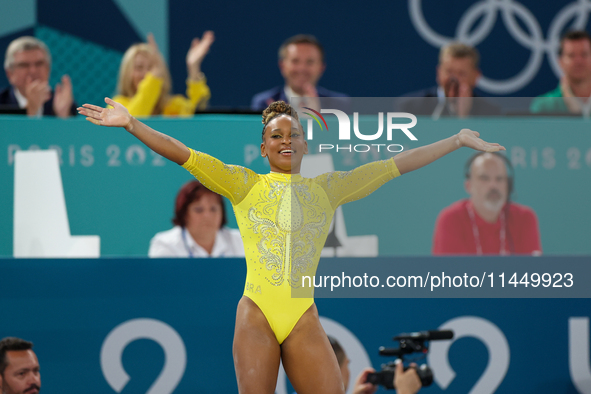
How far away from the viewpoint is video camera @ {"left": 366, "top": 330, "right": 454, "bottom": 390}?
4.43m

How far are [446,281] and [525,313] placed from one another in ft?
6.51

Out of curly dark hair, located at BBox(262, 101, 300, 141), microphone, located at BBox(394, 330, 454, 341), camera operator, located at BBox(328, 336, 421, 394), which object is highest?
curly dark hair, located at BBox(262, 101, 300, 141)

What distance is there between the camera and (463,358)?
509cm

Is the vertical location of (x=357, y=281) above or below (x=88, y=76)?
below

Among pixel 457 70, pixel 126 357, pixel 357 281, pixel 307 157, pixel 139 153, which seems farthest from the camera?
pixel 457 70

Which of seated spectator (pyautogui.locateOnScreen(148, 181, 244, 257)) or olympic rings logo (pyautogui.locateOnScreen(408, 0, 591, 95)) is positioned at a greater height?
olympic rings logo (pyautogui.locateOnScreen(408, 0, 591, 95))

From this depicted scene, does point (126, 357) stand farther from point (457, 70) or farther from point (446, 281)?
point (457, 70)

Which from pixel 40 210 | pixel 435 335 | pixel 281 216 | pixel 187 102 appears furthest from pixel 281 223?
pixel 187 102

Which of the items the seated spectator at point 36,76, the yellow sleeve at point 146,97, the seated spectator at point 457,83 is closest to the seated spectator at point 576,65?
the seated spectator at point 457,83

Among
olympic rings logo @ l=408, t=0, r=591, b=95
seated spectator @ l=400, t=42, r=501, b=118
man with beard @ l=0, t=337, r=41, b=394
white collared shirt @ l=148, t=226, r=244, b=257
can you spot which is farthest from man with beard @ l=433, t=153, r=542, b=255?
olympic rings logo @ l=408, t=0, r=591, b=95

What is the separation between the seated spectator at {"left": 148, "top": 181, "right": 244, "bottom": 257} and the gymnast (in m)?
1.97

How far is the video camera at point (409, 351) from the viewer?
4434 mm

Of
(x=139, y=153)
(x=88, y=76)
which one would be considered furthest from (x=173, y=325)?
(x=88, y=76)

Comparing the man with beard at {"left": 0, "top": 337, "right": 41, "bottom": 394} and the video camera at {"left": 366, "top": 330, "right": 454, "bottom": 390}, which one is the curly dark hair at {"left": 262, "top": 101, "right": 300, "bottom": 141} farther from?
the man with beard at {"left": 0, "top": 337, "right": 41, "bottom": 394}
